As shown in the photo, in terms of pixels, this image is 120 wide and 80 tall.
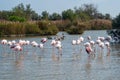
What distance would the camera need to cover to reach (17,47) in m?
25.1

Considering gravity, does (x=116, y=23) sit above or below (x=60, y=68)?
above

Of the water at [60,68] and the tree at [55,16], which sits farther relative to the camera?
the tree at [55,16]

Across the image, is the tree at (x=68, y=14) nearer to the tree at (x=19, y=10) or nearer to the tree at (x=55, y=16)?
the tree at (x=55, y=16)

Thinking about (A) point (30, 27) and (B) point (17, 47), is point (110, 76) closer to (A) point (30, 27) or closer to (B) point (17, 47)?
(B) point (17, 47)

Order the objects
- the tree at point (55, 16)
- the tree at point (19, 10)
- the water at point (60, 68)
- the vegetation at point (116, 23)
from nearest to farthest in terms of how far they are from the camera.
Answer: the water at point (60, 68) → the vegetation at point (116, 23) → the tree at point (19, 10) → the tree at point (55, 16)

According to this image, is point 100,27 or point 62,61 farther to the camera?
point 100,27

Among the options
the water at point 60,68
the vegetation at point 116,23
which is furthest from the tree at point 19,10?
the water at point 60,68

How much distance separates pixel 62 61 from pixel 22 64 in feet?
7.11

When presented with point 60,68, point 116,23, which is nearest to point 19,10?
point 116,23

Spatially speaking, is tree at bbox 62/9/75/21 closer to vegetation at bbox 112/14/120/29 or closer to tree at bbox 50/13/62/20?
tree at bbox 50/13/62/20

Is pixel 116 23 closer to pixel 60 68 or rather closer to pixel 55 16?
pixel 60 68

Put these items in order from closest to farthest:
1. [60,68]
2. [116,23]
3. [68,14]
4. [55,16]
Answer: [60,68]
[116,23]
[68,14]
[55,16]

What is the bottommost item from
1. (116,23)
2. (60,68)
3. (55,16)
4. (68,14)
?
(60,68)

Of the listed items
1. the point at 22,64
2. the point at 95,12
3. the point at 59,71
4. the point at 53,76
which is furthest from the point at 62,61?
the point at 95,12
